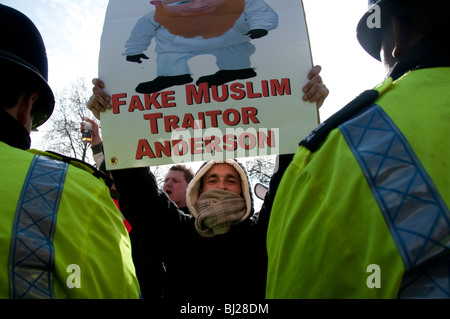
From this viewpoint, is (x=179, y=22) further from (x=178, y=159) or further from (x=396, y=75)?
(x=396, y=75)

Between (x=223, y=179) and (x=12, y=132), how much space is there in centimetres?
136

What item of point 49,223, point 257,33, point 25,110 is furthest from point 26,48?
point 257,33

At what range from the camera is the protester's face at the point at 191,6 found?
6.15 ft

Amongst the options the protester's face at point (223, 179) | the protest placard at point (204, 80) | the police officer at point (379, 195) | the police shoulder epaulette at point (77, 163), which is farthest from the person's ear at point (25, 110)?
the protester's face at point (223, 179)

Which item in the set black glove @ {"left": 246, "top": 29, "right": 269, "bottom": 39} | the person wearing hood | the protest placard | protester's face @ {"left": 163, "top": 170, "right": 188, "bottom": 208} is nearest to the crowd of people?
the protest placard

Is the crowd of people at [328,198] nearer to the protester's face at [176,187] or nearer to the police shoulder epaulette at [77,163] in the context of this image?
the police shoulder epaulette at [77,163]

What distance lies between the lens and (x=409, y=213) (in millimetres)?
583

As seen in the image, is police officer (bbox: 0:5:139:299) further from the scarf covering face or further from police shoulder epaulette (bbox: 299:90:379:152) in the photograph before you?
the scarf covering face

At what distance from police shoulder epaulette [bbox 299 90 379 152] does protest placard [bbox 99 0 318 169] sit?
855 millimetres

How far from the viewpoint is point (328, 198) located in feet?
2.19

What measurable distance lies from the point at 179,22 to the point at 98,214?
4.39 feet

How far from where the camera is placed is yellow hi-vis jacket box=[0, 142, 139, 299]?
0.78 meters

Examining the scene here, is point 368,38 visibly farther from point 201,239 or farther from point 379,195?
point 201,239
